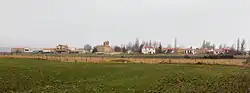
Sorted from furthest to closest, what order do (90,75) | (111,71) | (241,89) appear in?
(111,71) < (90,75) < (241,89)

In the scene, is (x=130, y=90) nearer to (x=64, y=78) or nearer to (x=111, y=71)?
(x=64, y=78)

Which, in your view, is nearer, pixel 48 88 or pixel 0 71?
pixel 48 88

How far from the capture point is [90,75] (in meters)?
37.2

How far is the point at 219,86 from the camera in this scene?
91.8 feet

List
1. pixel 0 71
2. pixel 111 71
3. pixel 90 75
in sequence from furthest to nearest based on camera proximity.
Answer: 1. pixel 111 71
2. pixel 90 75
3. pixel 0 71

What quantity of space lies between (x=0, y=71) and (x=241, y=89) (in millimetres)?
22100

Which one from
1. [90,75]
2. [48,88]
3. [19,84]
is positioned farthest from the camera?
[90,75]

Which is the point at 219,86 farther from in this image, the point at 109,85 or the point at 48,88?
the point at 48,88

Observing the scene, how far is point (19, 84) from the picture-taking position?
95.0 ft

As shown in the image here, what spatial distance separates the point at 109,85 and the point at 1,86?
8.49 metres

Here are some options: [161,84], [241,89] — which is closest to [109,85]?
[161,84]

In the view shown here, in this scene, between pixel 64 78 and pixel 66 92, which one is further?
pixel 64 78

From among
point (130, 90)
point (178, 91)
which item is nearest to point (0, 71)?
point (130, 90)

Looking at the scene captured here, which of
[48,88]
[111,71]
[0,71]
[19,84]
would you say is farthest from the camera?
[111,71]
